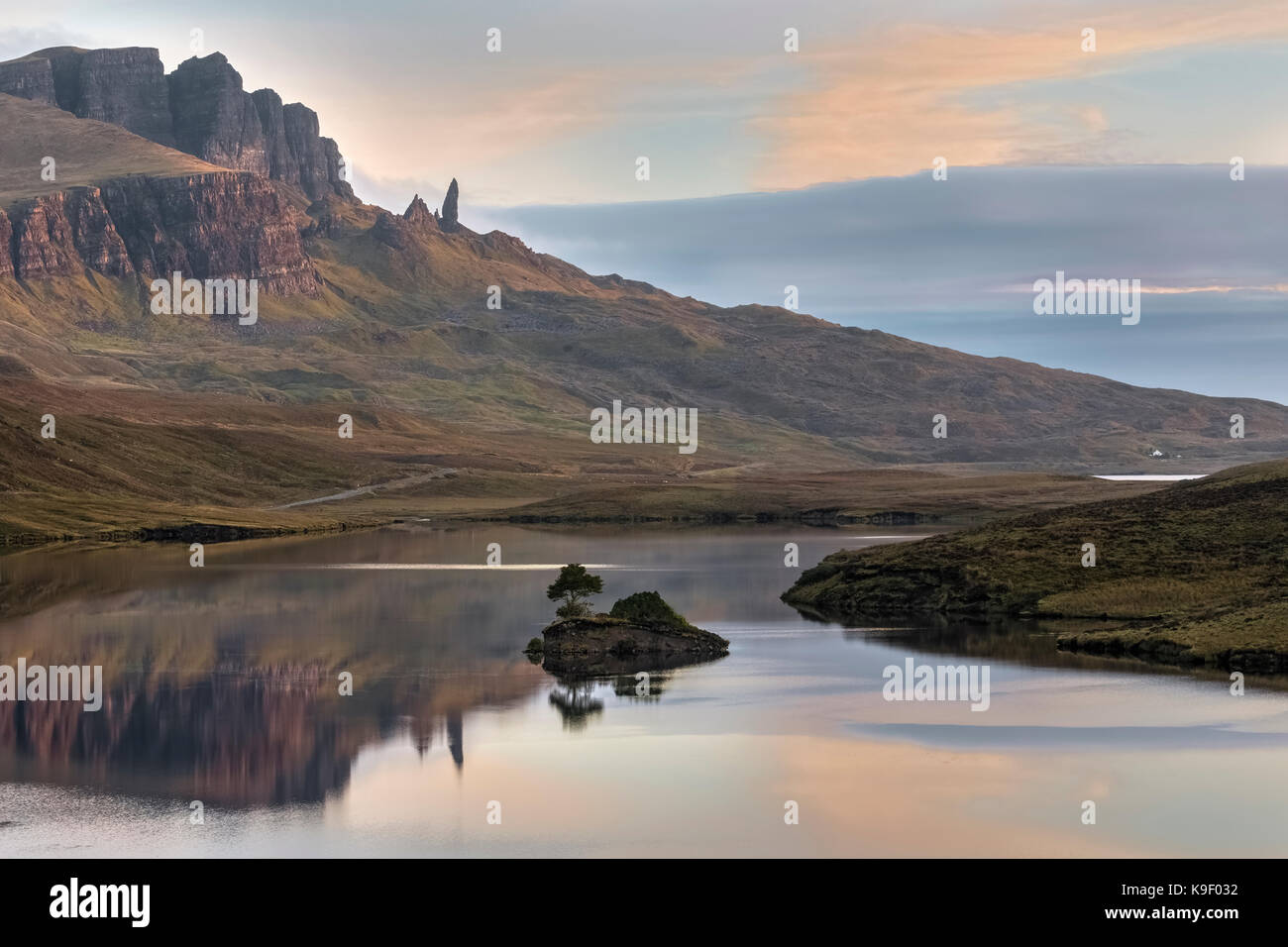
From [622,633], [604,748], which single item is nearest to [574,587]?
[622,633]

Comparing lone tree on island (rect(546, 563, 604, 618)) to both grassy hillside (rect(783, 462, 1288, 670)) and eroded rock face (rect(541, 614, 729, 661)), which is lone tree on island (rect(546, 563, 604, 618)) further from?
grassy hillside (rect(783, 462, 1288, 670))

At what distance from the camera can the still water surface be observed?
4681cm

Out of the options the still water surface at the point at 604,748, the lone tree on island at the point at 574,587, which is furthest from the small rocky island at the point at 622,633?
the still water surface at the point at 604,748

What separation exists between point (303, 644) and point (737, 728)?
35.4m

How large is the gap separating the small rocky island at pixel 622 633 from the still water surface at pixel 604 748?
2.04 metres

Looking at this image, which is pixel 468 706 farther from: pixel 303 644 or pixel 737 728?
pixel 303 644

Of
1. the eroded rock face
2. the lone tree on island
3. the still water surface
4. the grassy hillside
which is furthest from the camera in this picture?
the lone tree on island

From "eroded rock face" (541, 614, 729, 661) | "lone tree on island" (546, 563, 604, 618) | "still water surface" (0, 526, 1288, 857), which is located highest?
"lone tree on island" (546, 563, 604, 618)

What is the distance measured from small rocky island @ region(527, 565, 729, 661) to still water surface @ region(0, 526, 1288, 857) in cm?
204

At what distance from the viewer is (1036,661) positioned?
261 feet

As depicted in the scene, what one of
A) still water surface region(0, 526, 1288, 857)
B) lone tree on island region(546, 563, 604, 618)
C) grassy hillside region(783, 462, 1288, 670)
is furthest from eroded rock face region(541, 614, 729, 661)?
grassy hillside region(783, 462, 1288, 670)
